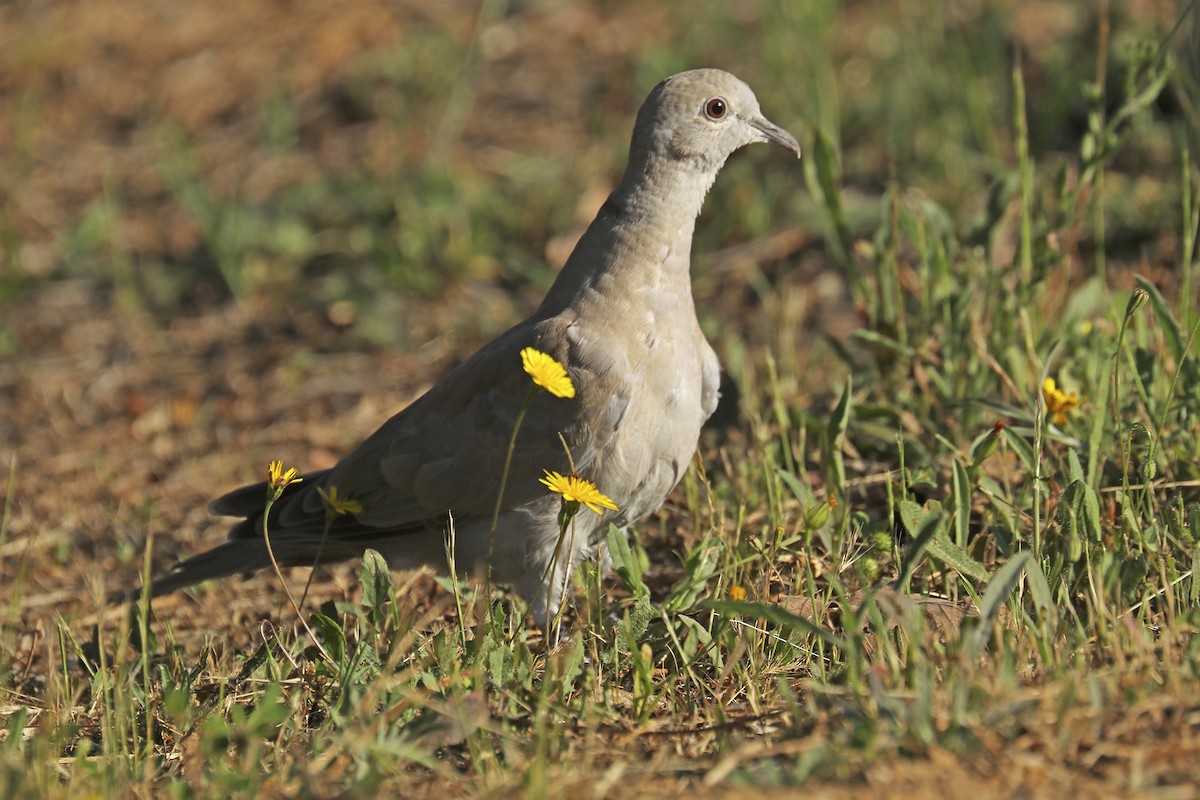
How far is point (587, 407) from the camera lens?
10.9 ft

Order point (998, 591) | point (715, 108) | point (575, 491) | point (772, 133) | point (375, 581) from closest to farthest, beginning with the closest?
point (998, 591) → point (575, 491) → point (375, 581) → point (715, 108) → point (772, 133)

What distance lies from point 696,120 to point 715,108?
7 cm

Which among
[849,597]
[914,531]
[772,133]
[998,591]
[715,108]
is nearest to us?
[998,591]

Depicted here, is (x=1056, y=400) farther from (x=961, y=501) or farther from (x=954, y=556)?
(x=954, y=556)

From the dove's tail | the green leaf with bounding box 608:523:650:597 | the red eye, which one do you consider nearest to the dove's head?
the red eye

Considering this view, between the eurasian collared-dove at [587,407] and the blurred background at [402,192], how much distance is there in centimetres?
71

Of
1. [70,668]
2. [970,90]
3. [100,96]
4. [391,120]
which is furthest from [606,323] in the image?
[100,96]

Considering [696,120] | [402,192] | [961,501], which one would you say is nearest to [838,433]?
[961,501]

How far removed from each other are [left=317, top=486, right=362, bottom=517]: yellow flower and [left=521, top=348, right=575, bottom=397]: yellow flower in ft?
2.59

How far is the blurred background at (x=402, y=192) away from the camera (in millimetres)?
5004

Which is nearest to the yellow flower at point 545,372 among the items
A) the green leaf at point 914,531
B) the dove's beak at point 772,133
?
the green leaf at point 914,531

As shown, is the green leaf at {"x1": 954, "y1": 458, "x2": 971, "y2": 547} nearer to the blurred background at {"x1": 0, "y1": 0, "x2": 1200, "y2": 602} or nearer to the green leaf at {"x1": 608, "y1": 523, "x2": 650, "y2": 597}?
the green leaf at {"x1": 608, "y1": 523, "x2": 650, "y2": 597}

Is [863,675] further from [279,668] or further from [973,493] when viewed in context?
[279,668]

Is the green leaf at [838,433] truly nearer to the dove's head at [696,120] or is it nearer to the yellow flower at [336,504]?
the dove's head at [696,120]
